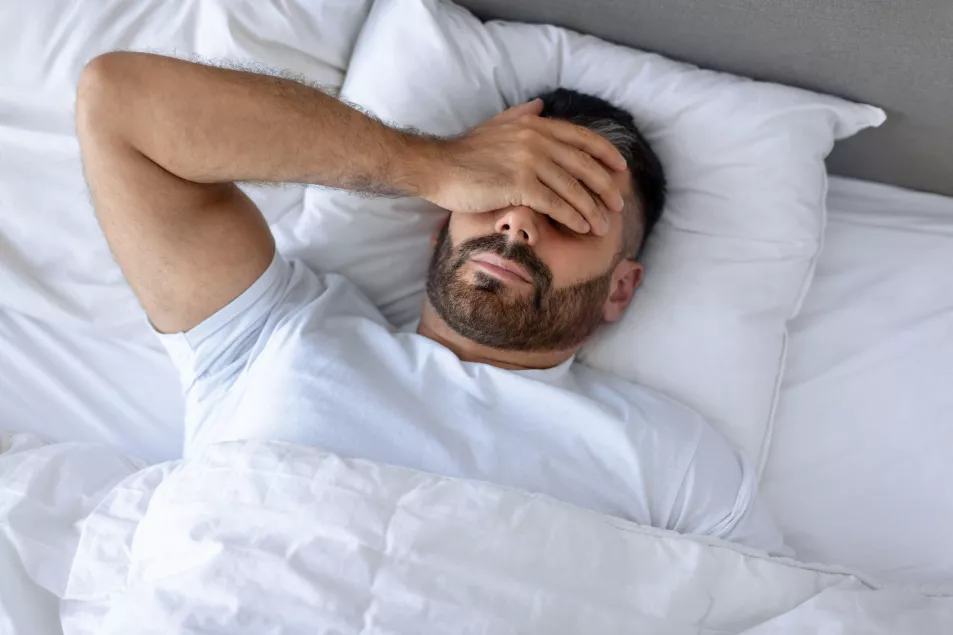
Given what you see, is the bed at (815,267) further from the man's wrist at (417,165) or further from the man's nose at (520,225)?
the man's nose at (520,225)

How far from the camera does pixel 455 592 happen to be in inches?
35.0

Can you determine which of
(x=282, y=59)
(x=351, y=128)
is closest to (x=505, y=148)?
(x=351, y=128)

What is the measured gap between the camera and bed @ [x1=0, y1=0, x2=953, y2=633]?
3.96ft

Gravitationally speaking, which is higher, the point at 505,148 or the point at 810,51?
the point at 810,51

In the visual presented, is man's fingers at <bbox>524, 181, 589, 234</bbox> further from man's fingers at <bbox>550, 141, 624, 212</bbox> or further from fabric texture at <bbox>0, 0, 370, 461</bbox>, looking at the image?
fabric texture at <bbox>0, 0, 370, 461</bbox>

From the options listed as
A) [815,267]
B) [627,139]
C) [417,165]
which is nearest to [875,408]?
[815,267]

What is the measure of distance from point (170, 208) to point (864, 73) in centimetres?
106

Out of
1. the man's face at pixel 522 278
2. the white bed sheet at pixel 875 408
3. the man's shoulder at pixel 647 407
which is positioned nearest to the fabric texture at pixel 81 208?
the man's face at pixel 522 278

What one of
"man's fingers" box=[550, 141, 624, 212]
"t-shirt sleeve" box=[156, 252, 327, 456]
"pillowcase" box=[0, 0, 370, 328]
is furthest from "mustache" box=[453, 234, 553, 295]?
"pillowcase" box=[0, 0, 370, 328]

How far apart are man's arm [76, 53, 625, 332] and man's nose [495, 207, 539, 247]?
0.02 metres

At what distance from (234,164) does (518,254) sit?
16.0 inches

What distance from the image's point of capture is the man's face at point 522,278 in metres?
1.11

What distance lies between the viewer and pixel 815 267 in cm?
133

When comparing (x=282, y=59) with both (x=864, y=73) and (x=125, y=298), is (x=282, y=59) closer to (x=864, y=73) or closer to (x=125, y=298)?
(x=125, y=298)
